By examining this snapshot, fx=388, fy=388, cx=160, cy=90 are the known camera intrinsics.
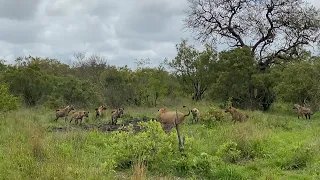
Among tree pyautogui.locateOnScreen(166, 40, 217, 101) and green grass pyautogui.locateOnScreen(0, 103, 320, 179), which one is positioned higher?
tree pyautogui.locateOnScreen(166, 40, 217, 101)

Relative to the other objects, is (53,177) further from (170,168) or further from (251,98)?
(251,98)

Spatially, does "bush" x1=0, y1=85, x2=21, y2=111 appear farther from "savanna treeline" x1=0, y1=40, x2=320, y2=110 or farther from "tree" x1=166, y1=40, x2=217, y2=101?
"tree" x1=166, y1=40, x2=217, y2=101

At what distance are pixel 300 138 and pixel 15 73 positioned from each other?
962 inches

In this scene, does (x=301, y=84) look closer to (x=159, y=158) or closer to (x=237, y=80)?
(x=237, y=80)

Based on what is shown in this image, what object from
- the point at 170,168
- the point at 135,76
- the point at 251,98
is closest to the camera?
the point at 170,168

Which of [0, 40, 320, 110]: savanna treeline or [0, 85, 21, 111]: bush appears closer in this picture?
[0, 85, 21, 111]: bush

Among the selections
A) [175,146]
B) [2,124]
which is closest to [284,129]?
Answer: [175,146]

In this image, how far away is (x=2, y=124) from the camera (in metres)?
14.6

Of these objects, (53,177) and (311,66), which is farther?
(311,66)

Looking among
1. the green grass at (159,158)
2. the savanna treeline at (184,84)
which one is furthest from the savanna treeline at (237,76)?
the green grass at (159,158)

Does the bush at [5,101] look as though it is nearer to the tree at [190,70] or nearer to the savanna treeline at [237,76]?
the savanna treeline at [237,76]

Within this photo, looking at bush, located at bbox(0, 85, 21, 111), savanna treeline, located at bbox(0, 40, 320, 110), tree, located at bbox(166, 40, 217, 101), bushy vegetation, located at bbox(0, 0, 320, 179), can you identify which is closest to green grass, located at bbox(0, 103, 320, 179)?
bushy vegetation, located at bbox(0, 0, 320, 179)

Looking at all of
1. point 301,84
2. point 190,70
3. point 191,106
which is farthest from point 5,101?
point 190,70

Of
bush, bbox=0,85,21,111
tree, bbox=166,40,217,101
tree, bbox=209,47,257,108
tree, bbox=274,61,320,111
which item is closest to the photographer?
bush, bbox=0,85,21,111
